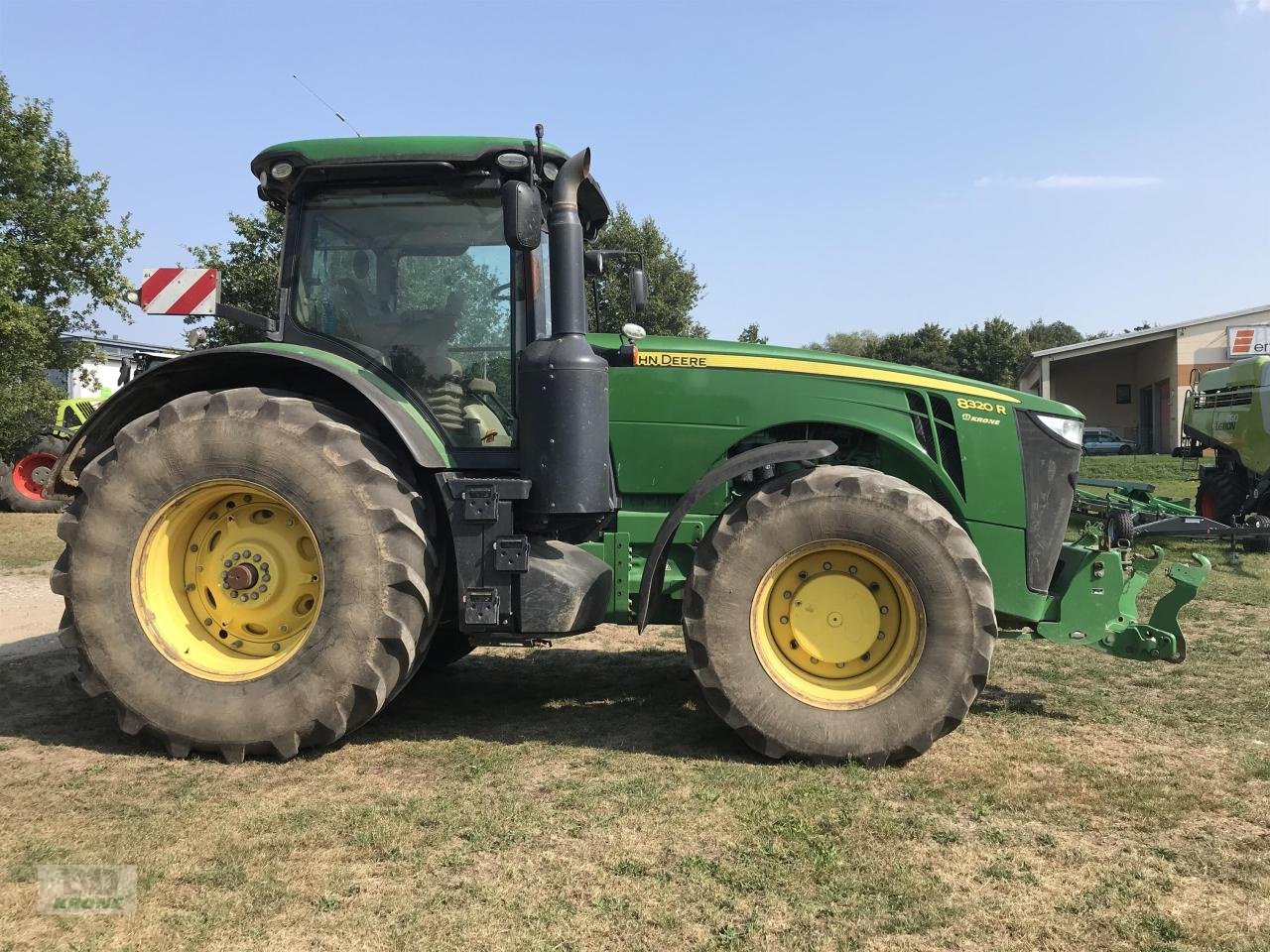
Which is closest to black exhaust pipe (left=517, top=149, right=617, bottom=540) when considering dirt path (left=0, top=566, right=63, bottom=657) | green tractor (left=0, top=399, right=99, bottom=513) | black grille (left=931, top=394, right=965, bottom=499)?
black grille (left=931, top=394, right=965, bottom=499)

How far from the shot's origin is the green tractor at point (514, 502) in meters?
3.99

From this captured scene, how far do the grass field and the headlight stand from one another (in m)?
1.41

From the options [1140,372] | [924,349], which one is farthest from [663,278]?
[924,349]

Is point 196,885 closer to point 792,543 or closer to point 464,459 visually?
point 464,459

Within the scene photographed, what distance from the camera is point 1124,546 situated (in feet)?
16.5

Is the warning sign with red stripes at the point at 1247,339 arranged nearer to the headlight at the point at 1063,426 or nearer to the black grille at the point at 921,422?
the headlight at the point at 1063,426

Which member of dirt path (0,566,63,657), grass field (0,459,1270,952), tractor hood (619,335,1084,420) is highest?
tractor hood (619,335,1084,420)

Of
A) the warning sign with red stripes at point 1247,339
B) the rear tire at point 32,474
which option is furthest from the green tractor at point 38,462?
the warning sign with red stripes at point 1247,339

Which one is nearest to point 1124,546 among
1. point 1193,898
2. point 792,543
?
point 792,543

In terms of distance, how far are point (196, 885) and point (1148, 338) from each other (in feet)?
121

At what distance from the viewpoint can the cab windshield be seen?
4461 millimetres

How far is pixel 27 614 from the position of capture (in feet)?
24.5

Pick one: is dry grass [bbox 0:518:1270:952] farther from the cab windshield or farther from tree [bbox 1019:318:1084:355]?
tree [bbox 1019:318:1084:355]

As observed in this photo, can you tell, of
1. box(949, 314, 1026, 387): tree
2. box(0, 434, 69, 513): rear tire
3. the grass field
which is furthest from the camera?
box(949, 314, 1026, 387): tree
